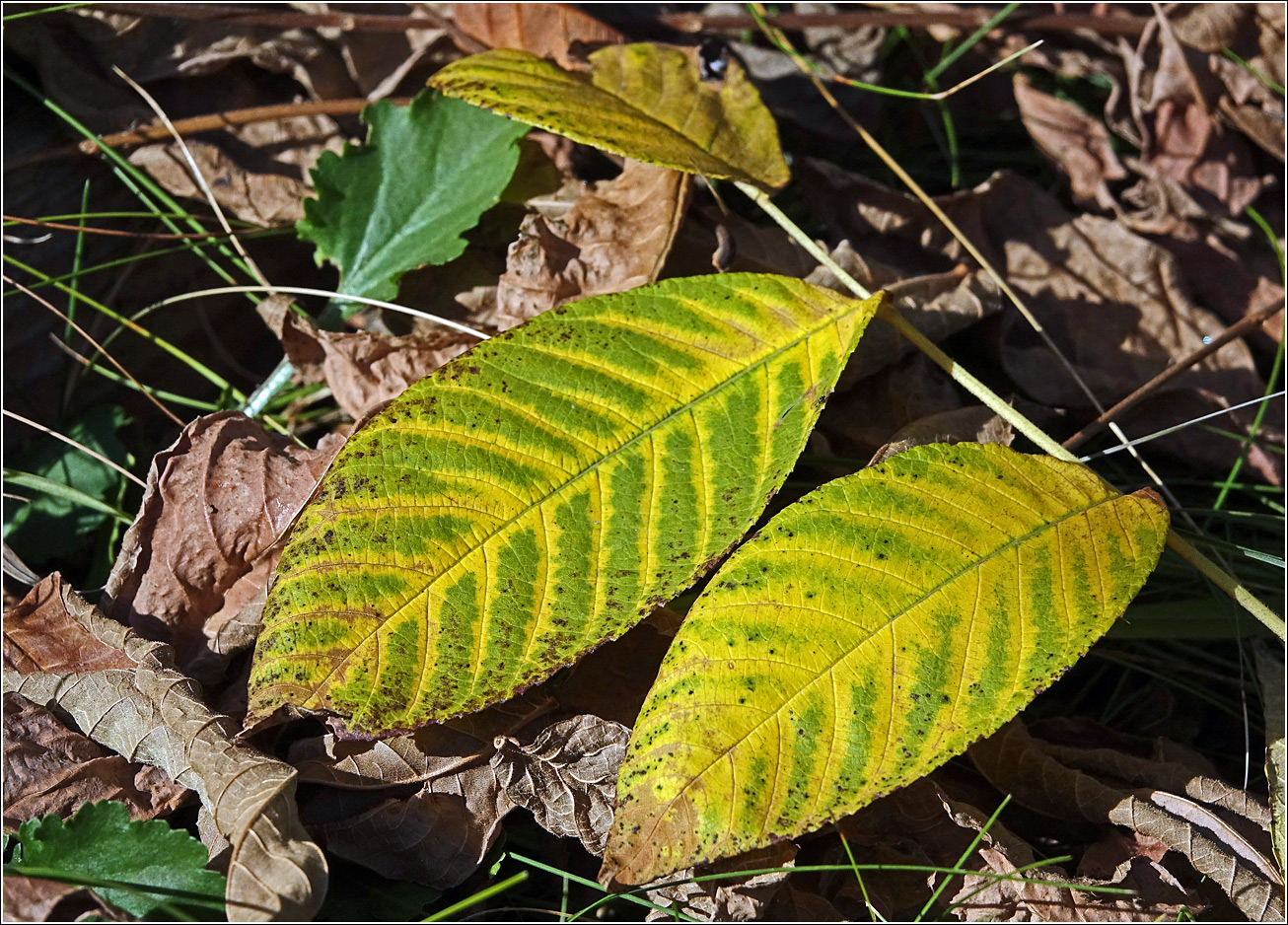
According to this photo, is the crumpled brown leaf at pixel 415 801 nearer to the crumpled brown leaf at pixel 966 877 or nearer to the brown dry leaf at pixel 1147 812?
the crumpled brown leaf at pixel 966 877

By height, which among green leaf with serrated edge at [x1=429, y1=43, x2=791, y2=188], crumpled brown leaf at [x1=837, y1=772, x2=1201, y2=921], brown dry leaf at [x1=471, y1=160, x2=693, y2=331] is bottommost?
crumpled brown leaf at [x1=837, y1=772, x2=1201, y2=921]

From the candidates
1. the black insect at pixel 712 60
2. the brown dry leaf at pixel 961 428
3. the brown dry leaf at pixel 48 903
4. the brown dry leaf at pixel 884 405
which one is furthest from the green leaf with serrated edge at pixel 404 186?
the brown dry leaf at pixel 48 903

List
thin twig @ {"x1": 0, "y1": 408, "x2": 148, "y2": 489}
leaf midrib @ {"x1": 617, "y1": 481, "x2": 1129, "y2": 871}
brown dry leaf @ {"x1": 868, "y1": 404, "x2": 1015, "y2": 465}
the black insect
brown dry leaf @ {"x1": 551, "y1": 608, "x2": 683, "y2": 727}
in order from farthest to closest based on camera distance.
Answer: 1. the black insect
2. thin twig @ {"x1": 0, "y1": 408, "x2": 148, "y2": 489}
3. brown dry leaf @ {"x1": 868, "y1": 404, "x2": 1015, "y2": 465}
4. brown dry leaf @ {"x1": 551, "y1": 608, "x2": 683, "y2": 727}
5. leaf midrib @ {"x1": 617, "y1": 481, "x2": 1129, "y2": 871}

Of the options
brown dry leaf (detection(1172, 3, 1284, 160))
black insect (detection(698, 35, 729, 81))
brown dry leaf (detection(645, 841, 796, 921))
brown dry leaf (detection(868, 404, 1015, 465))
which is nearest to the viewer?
brown dry leaf (detection(645, 841, 796, 921))

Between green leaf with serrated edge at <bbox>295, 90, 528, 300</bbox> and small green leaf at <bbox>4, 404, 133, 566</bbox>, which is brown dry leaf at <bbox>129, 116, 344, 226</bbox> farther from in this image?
small green leaf at <bbox>4, 404, 133, 566</bbox>

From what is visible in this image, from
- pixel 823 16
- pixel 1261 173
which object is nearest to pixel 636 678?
→ pixel 823 16

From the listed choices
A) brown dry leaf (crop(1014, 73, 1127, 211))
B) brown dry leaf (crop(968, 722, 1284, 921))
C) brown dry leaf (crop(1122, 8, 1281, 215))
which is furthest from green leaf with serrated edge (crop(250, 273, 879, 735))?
brown dry leaf (crop(1122, 8, 1281, 215))

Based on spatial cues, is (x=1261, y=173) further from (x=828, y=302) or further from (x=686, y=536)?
(x=686, y=536)
